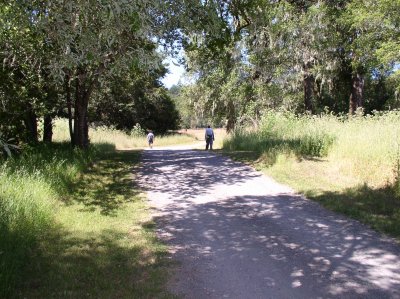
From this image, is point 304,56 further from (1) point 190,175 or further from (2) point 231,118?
(1) point 190,175

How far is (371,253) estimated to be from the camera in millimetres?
5746

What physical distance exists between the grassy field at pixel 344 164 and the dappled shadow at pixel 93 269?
4.23m

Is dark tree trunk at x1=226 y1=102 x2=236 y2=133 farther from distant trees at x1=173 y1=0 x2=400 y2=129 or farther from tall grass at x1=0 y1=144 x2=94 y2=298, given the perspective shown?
tall grass at x1=0 y1=144 x2=94 y2=298

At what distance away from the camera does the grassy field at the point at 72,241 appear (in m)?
4.86

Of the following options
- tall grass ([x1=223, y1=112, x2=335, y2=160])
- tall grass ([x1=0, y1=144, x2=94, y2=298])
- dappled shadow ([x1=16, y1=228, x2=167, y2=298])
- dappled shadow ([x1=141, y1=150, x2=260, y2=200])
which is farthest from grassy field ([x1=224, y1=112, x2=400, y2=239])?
tall grass ([x1=0, y1=144, x2=94, y2=298])

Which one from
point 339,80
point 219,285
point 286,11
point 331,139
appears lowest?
point 219,285

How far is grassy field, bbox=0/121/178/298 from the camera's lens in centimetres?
486

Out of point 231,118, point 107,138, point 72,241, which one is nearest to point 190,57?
point 231,118

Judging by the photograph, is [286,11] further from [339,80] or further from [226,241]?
[226,241]

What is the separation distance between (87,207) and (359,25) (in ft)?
61.9

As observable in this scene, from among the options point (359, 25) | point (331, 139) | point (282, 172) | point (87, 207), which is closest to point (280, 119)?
point (331, 139)

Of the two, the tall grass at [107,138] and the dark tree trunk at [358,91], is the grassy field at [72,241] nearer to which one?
the tall grass at [107,138]

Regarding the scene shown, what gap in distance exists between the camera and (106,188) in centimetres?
1101

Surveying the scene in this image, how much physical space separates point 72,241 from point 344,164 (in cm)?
864
